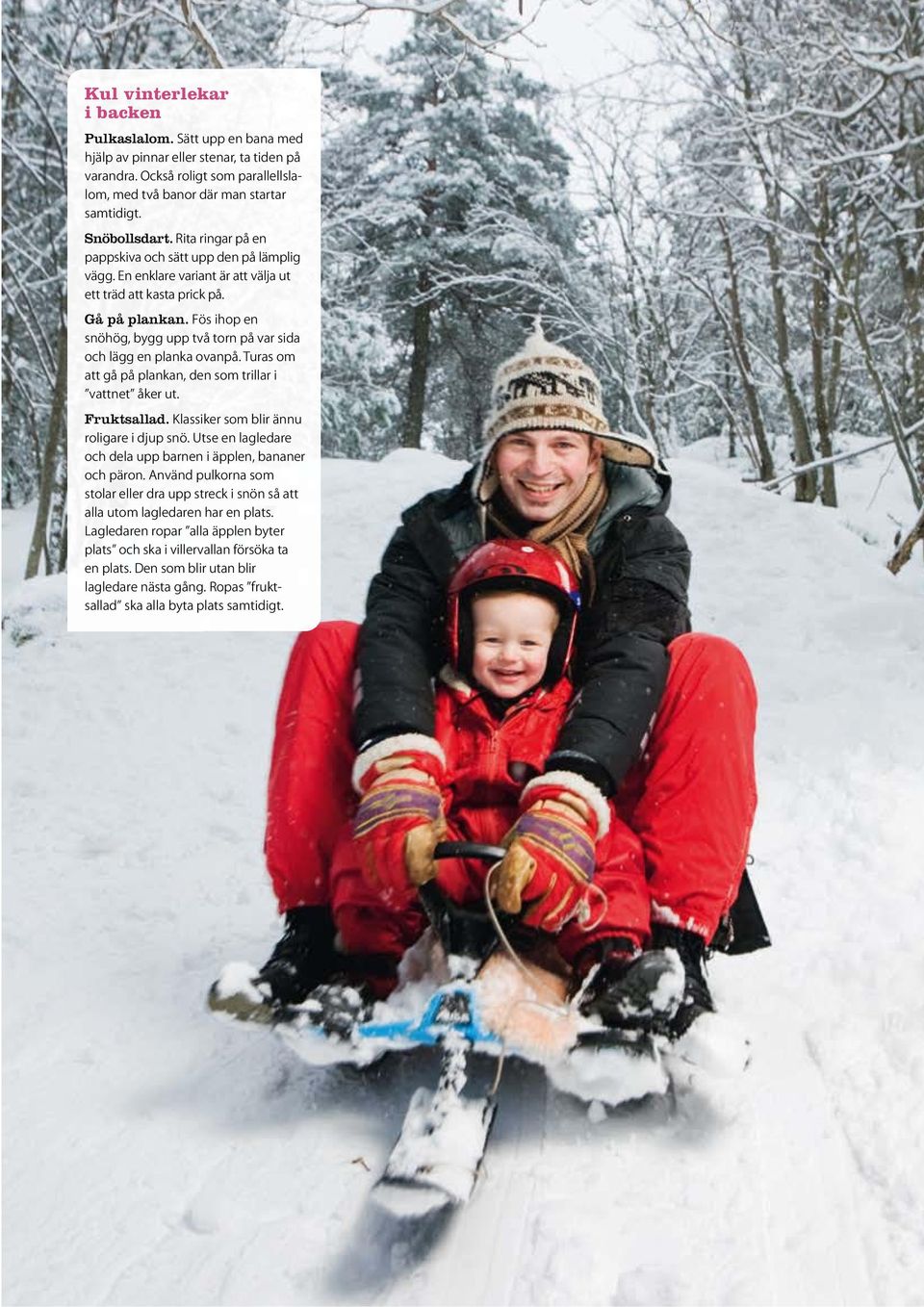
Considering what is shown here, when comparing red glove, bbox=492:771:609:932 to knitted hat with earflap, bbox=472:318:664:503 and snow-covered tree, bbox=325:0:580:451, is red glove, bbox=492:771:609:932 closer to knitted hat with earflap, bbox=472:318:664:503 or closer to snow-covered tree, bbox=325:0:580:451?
knitted hat with earflap, bbox=472:318:664:503

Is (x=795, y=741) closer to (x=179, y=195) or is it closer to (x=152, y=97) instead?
(x=179, y=195)

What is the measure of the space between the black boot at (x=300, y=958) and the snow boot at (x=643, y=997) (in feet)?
1.67

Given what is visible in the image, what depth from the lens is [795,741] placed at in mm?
4043

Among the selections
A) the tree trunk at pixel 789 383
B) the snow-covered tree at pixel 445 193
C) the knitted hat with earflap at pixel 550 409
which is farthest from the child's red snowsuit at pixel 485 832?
the snow-covered tree at pixel 445 193

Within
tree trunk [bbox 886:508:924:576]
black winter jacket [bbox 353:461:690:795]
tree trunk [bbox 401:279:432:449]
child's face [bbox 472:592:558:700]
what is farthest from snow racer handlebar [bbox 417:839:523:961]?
tree trunk [bbox 401:279:432:449]

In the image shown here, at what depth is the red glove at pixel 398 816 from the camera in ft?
5.69

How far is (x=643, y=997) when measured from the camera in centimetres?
164

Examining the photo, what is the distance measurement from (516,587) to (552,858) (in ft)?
1.97

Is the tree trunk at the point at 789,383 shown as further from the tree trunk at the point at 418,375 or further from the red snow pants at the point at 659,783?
the red snow pants at the point at 659,783

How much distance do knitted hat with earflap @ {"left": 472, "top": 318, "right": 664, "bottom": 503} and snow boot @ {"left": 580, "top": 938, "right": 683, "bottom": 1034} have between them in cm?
119

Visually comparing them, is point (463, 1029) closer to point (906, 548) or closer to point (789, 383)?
point (906, 548)

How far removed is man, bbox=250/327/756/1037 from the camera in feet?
6.03

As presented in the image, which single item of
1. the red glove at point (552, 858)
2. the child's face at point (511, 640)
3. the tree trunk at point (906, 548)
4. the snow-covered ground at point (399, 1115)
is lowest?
the snow-covered ground at point (399, 1115)

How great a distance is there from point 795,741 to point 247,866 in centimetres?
216
